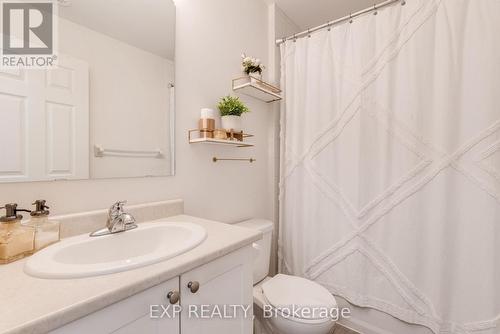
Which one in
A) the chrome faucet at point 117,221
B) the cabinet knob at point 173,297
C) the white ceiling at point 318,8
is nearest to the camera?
the cabinet knob at point 173,297

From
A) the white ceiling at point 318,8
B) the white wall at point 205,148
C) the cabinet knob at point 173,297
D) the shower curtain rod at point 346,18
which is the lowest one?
the cabinet knob at point 173,297

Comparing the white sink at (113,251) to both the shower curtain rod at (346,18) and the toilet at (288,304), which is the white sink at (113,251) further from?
the shower curtain rod at (346,18)

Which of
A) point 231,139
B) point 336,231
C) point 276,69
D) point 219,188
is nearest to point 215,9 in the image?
point 276,69

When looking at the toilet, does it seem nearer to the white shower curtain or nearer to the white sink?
the white shower curtain

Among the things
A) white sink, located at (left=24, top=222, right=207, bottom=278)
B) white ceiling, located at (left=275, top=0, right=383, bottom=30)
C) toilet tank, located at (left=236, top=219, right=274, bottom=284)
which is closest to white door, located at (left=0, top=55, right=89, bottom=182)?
white sink, located at (left=24, top=222, right=207, bottom=278)

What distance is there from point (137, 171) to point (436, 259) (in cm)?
159

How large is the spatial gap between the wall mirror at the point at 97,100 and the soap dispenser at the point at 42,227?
0.13 meters

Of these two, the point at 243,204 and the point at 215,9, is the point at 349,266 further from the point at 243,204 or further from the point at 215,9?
the point at 215,9

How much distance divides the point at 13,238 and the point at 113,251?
29cm

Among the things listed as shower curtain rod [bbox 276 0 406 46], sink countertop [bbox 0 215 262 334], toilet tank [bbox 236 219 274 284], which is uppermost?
shower curtain rod [bbox 276 0 406 46]

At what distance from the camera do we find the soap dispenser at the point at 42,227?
0.74 meters

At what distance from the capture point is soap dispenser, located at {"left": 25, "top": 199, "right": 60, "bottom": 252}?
74 cm

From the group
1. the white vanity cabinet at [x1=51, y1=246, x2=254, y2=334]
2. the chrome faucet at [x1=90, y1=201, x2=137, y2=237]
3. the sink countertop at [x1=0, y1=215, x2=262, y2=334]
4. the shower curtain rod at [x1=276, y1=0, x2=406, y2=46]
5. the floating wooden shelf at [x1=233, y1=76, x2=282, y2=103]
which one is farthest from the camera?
the floating wooden shelf at [x1=233, y1=76, x2=282, y2=103]

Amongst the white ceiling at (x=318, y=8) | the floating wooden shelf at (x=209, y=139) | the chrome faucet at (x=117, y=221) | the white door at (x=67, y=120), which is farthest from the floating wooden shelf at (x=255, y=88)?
the chrome faucet at (x=117, y=221)
